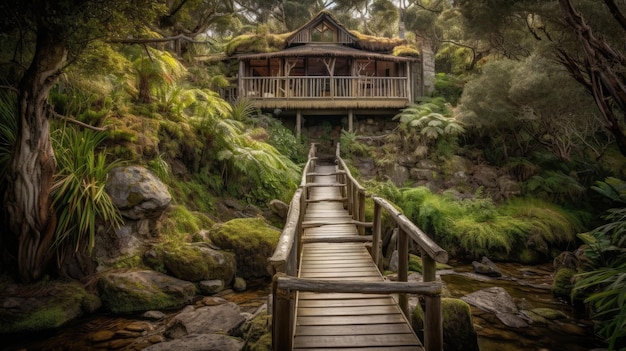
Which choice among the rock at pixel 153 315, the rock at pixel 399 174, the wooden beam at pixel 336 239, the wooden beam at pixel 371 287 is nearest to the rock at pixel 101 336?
the rock at pixel 153 315

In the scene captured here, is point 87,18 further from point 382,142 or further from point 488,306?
point 382,142

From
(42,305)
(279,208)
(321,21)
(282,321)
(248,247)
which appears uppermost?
(321,21)

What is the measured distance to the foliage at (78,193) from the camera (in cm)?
556

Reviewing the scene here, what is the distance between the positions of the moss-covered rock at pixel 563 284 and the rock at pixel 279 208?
6902 mm

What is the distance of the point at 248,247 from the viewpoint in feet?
23.9

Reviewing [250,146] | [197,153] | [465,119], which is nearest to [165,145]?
[197,153]

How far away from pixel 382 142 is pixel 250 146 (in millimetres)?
7467

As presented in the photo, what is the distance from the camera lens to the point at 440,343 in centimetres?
271

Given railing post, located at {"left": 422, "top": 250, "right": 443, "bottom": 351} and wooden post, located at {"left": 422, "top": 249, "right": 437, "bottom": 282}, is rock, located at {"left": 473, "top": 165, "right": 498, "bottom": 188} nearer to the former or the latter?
wooden post, located at {"left": 422, "top": 249, "right": 437, "bottom": 282}

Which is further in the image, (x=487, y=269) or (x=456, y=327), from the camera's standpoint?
(x=487, y=269)

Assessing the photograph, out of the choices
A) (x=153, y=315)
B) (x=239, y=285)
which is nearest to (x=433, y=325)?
(x=153, y=315)

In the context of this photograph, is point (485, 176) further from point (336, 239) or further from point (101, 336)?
point (101, 336)

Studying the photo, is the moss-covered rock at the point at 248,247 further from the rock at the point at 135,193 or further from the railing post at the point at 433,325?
the railing post at the point at 433,325

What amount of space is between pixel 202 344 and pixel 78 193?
3505mm
